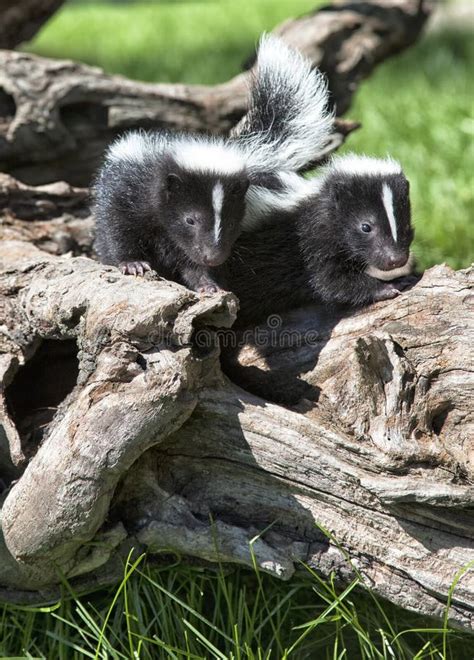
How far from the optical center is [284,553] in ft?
10.9

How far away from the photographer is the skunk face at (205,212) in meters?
3.96

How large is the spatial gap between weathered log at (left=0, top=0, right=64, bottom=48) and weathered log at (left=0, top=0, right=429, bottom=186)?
0.79 metres

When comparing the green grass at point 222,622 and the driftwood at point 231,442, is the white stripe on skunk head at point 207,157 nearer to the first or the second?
the driftwood at point 231,442

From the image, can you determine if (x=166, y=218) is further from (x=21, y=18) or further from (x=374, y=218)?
(x=21, y=18)

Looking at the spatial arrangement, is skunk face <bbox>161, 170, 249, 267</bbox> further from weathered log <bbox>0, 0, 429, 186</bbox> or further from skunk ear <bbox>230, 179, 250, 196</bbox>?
weathered log <bbox>0, 0, 429, 186</bbox>

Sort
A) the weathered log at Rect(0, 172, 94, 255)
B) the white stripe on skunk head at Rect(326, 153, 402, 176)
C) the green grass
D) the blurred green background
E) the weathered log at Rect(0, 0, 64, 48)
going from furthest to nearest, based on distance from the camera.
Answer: the blurred green background, the weathered log at Rect(0, 0, 64, 48), the weathered log at Rect(0, 172, 94, 255), the white stripe on skunk head at Rect(326, 153, 402, 176), the green grass

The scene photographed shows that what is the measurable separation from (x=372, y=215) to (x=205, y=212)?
814 millimetres

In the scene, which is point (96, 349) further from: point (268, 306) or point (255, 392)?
point (268, 306)

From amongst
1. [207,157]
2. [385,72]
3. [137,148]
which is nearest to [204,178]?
[207,157]

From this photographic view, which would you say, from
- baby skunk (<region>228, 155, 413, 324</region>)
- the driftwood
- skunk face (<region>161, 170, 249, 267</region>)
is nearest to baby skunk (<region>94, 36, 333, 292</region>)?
Result: skunk face (<region>161, 170, 249, 267</region>)

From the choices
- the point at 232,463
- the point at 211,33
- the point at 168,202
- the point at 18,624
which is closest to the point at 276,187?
the point at 168,202

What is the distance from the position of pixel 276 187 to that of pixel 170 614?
2184mm

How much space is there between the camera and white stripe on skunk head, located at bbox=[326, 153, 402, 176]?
14.1ft

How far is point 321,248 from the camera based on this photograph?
14.0 ft
